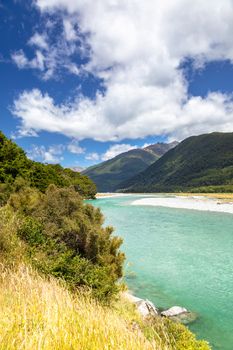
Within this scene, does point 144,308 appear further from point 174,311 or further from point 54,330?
point 54,330

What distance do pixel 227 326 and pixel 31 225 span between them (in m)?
11.6

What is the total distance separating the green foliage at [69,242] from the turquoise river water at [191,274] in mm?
3908

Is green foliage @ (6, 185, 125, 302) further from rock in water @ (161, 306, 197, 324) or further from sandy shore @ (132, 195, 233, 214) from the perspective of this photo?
sandy shore @ (132, 195, 233, 214)

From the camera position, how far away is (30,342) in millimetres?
3957

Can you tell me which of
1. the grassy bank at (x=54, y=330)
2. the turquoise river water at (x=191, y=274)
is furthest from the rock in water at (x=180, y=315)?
the grassy bank at (x=54, y=330)

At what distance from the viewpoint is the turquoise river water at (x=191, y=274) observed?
15.3 meters

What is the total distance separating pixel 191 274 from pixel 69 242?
11.2 metres

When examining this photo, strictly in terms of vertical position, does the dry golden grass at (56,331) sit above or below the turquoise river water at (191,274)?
above

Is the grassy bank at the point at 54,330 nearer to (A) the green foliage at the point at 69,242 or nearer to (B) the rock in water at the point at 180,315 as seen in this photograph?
(A) the green foliage at the point at 69,242

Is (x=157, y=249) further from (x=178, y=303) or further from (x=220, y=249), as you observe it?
(x=178, y=303)

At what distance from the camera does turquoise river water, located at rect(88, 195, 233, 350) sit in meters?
15.3

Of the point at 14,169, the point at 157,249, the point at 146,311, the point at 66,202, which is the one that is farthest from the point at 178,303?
the point at 14,169

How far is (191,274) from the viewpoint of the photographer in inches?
912

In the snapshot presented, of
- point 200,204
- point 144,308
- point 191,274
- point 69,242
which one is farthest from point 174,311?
point 200,204
